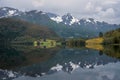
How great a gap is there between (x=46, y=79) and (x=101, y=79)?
29.6 ft

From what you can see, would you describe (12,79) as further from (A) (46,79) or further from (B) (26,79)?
(A) (46,79)

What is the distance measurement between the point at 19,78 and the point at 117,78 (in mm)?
16769

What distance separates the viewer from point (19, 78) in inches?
2078

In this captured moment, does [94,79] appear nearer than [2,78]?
Yes

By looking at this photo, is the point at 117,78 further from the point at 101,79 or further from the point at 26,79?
the point at 26,79

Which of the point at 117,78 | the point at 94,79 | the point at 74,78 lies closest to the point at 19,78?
the point at 74,78

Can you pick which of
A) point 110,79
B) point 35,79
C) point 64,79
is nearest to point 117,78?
point 110,79

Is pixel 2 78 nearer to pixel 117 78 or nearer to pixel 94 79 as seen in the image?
pixel 94 79

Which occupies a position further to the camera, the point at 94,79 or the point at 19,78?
the point at 19,78

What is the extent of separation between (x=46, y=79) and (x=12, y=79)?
607 cm

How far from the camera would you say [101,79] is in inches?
1908

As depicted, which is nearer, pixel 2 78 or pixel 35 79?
pixel 35 79

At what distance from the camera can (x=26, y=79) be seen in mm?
50969

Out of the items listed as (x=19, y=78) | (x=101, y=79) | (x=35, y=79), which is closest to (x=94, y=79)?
(x=101, y=79)
